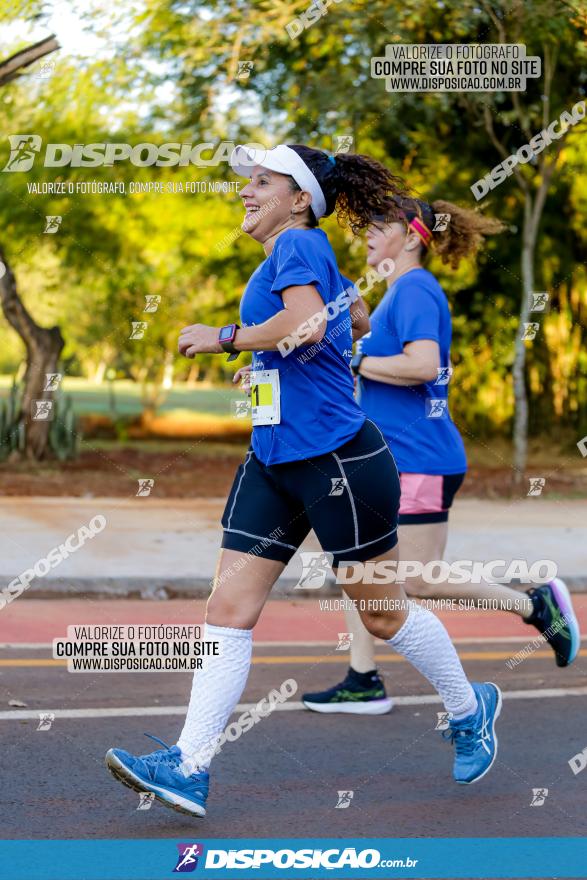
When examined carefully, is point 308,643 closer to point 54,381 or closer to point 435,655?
point 435,655

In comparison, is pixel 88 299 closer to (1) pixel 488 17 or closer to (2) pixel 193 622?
(1) pixel 488 17

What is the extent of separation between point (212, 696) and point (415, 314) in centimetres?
181

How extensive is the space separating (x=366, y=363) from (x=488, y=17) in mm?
9232

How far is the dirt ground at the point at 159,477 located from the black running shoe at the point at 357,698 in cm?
824

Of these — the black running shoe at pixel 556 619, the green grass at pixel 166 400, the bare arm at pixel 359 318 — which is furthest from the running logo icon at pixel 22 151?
the green grass at pixel 166 400

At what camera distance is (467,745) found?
4301mm

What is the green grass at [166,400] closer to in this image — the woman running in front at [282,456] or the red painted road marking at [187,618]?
the red painted road marking at [187,618]

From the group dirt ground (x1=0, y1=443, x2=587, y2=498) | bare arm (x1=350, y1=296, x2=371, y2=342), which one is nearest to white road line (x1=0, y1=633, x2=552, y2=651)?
bare arm (x1=350, y1=296, x2=371, y2=342)

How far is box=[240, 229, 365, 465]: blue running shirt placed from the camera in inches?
153

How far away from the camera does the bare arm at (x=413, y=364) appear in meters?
4.99

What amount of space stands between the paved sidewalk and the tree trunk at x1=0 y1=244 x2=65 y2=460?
8.77 ft

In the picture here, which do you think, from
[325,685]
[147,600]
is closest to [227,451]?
[147,600]

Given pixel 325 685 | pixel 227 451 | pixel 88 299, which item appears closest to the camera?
pixel 325 685

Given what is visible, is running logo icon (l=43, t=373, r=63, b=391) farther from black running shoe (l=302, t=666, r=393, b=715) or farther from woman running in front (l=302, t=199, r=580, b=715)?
woman running in front (l=302, t=199, r=580, b=715)
